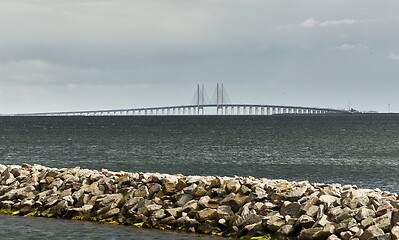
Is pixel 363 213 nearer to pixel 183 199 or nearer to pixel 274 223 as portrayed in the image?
pixel 274 223

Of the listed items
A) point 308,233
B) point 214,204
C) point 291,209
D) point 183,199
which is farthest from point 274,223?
point 183,199

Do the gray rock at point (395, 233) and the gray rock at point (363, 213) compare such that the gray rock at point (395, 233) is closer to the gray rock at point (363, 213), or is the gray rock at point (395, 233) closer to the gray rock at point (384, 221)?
the gray rock at point (384, 221)

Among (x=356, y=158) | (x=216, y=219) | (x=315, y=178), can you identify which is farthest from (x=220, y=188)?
(x=356, y=158)

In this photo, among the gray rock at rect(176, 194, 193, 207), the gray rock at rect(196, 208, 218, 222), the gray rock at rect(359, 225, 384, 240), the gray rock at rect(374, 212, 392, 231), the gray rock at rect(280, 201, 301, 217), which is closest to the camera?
the gray rock at rect(359, 225, 384, 240)

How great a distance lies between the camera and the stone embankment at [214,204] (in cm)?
1748

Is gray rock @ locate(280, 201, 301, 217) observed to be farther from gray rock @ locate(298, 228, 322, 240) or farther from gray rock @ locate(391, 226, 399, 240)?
gray rock @ locate(391, 226, 399, 240)

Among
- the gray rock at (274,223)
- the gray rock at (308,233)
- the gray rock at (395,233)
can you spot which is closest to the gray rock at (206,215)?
the gray rock at (274,223)

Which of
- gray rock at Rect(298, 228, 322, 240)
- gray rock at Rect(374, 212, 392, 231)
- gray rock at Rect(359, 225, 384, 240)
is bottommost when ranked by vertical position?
gray rock at Rect(298, 228, 322, 240)

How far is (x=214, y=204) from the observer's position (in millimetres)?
19906

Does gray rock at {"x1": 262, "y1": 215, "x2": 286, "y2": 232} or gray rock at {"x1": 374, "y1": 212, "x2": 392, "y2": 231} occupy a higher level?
gray rock at {"x1": 374, "y1": 212, "x2": 392, "y2": 231}

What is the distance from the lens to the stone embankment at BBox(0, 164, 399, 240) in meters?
17.5

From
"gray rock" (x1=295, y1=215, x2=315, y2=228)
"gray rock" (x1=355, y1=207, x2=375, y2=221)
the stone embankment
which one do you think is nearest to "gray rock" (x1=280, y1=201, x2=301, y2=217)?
the stone embankment

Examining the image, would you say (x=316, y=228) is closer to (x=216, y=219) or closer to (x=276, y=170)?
(x=216, y=219)

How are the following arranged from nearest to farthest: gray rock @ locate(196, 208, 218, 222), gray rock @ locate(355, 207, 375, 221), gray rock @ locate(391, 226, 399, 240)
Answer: gray rock @ locate(391, 226, 399, 240), gray rock @ locate(355, 207, 375, 221), gray rock @ locate(196, 208, 218, 222)
